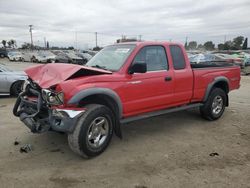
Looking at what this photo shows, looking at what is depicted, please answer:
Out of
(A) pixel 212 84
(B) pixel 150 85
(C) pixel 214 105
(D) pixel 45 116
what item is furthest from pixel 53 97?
(C) pixel 214 105

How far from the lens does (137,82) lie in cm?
476

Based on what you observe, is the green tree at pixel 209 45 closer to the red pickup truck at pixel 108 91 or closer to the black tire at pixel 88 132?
the red pickup truck at pixel 108 91

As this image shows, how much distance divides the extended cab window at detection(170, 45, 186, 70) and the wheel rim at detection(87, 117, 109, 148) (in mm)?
2068

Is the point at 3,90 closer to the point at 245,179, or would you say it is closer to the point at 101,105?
the point at 101,105

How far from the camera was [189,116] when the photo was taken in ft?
23.0

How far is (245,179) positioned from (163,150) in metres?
1.40

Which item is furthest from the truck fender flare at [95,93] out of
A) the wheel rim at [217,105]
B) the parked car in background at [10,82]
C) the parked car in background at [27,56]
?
the parked car in background at [27,56]

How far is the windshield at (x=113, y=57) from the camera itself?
487 centimetres

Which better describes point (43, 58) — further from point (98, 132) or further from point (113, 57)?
point (98, 132)

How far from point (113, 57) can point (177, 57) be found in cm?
144

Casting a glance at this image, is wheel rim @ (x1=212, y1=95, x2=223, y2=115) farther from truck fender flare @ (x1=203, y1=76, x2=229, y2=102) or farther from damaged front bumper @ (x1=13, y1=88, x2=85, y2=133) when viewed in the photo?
damaged front bumper @ (x1=13, y1=88, x2=85, y2=133)

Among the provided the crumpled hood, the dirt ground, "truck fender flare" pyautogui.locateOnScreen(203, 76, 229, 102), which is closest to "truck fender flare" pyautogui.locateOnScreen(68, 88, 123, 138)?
the crumpled hood

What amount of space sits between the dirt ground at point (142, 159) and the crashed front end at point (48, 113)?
565mm

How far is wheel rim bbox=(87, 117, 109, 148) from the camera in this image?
4215 mm
